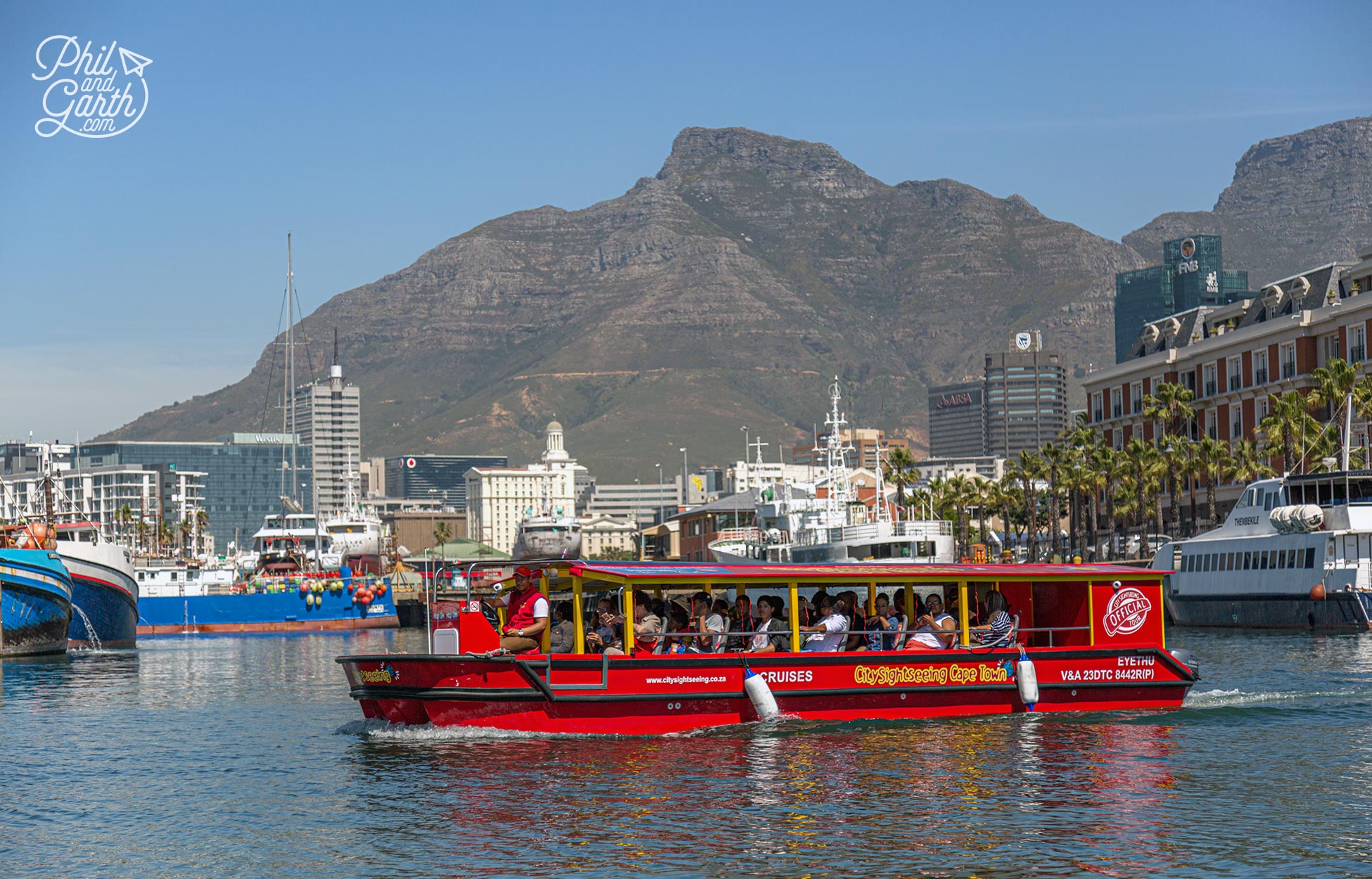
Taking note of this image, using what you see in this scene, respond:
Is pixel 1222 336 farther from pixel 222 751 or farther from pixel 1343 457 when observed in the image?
pixel 222 751

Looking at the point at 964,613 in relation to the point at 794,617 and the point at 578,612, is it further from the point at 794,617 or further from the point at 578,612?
the point at 578,612

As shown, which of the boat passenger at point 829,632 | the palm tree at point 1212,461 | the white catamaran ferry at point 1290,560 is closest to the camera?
the boat passenger at point 829,632

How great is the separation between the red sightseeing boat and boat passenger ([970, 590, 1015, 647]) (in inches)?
8.1

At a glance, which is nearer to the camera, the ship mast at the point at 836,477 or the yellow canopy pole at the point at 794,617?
the yellow canopy pole at the point at 794,617

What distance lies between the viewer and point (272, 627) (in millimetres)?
93938

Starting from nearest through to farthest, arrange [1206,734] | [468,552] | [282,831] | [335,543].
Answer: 1. [282,831]
2. [1206,734]
3. [335,543]
4. [468,552]

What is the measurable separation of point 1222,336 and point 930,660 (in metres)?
73.3

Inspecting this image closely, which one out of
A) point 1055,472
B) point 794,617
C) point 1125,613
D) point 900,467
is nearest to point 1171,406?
point 1055,472

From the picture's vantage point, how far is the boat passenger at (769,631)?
2822 cm

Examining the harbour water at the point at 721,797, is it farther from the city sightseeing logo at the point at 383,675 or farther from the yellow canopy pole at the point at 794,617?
the yellow canopy pole at the point at 794,617

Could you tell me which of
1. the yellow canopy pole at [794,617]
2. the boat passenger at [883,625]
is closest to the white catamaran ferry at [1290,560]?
the boat passenger at [883,625]

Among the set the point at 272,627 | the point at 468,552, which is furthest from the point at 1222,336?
the point at 468,552

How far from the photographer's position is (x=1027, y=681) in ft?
94.4

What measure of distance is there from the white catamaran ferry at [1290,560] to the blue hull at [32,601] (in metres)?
41.0
